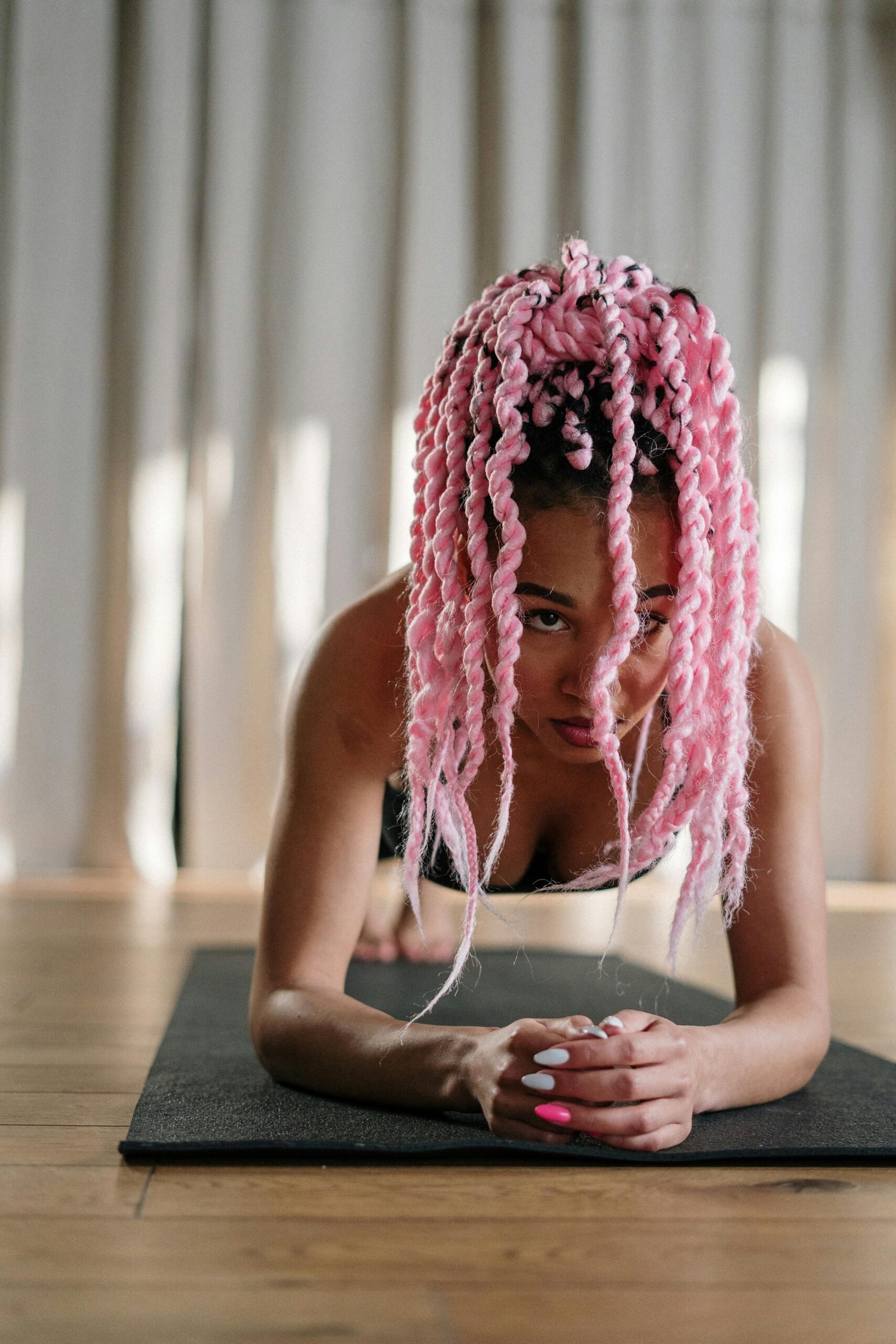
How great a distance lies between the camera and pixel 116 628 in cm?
349

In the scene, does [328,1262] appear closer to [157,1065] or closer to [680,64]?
[157,1065]

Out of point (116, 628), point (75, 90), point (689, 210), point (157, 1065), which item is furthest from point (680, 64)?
point (157, 1065)

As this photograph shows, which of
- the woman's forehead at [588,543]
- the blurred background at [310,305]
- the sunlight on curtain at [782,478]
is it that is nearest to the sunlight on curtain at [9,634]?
the blurred background at [310,305]

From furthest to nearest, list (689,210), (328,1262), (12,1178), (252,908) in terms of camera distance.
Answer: (689,210)
(252,908)
(12,1178)
(328,1262)

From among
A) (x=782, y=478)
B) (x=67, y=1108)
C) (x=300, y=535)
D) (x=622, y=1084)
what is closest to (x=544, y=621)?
(x=622, y=1084)

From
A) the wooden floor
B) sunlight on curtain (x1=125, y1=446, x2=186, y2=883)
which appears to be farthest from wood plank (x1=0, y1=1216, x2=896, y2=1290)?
sunlight on curtain (x1=125, y1=446, x2=186, y2=883)

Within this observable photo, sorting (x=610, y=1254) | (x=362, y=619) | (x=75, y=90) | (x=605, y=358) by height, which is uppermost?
(x=75, y=90)

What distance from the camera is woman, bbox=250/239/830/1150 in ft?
3.34

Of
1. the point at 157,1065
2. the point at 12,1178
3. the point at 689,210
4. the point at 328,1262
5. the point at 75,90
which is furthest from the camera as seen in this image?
the point at 689,210

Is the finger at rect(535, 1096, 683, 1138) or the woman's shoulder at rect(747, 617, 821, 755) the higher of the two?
the woman's shoulder at rect(747, 617, 821, 755)

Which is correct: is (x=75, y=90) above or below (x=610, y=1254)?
above

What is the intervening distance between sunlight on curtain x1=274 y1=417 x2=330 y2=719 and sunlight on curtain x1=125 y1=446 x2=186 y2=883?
27 centimetres

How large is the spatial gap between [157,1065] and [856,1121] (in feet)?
2.16

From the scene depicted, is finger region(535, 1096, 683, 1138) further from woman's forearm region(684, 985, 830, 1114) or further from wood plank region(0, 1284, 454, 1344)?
wood plank region(0, 1284, 454, 1344)
